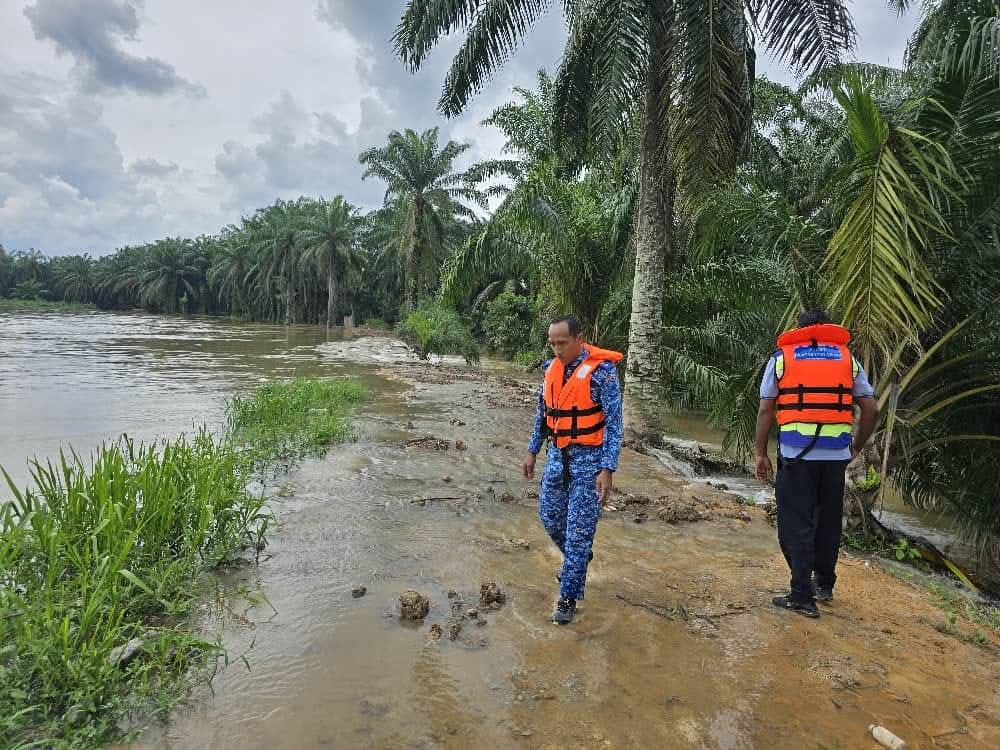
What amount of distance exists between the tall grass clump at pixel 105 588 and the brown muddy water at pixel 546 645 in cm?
26

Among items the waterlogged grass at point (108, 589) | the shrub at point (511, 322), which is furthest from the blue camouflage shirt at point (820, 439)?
the shrub at point (511, 322)

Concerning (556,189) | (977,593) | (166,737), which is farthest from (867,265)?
(556,189)

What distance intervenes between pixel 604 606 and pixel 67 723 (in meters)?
2.75

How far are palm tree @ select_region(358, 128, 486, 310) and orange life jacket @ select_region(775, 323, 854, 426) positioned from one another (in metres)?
31.7

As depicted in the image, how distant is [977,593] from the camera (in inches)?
194

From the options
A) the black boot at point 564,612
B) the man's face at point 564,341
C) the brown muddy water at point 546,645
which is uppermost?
the man's face at point 564,341

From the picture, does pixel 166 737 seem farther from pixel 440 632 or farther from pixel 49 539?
pixel 49 539

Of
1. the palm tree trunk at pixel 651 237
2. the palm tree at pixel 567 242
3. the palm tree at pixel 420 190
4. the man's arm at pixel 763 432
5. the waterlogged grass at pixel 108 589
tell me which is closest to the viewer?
the waterlogged grass at pixel 108 589

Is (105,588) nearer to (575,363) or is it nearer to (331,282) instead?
(575,363)

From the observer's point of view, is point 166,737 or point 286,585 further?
point 286,585

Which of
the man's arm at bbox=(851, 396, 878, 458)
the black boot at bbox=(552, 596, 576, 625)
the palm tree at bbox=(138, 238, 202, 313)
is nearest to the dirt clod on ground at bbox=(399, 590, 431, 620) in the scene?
the black boot at bbox=(552, 596, 576, 625)

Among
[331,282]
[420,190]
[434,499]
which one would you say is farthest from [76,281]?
[434,499]

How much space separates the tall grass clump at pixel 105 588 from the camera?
8.25 ft

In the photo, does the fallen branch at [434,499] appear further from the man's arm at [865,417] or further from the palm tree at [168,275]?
the palm tree at [168,275]
